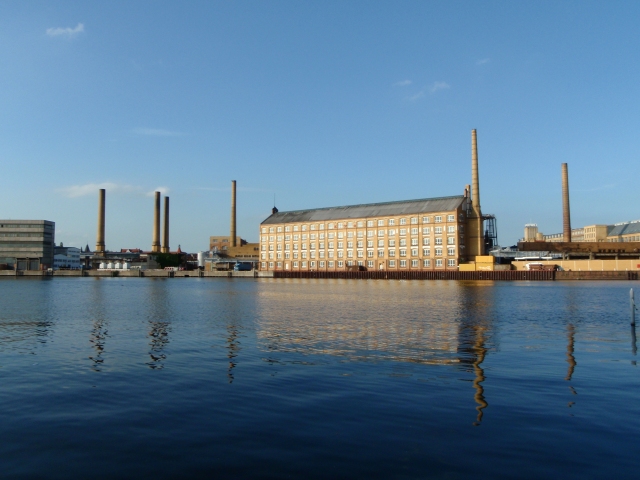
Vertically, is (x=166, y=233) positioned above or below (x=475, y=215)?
below

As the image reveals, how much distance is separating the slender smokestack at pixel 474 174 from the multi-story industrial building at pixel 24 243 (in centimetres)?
11664

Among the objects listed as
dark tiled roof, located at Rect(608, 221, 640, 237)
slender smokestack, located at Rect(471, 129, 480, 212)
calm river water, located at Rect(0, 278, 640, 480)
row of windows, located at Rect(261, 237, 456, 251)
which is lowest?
calm river water, located at Rect(0, 278, 640, 480)

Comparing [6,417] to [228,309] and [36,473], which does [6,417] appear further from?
[228,309]

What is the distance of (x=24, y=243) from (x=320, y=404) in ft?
530

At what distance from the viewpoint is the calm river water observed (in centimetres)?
880

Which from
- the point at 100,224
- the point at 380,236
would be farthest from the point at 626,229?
the point at 100,224

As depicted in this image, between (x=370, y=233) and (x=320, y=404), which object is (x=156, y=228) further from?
(x=320, y=404)

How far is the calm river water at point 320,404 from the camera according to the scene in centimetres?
880

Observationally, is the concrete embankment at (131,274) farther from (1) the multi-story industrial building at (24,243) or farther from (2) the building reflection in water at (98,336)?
(2) the building reflection in water at (98,336)

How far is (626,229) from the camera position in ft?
607

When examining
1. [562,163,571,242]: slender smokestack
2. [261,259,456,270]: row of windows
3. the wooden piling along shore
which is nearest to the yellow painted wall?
the wooden piling along shore

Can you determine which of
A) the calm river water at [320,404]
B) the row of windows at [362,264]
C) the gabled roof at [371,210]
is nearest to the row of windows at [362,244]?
the row of windows at [362,264]

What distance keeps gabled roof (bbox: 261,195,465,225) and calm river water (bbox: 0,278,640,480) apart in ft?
319

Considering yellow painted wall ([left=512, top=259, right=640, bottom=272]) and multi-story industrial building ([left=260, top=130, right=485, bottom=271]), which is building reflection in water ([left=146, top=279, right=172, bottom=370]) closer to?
multi-story industrial building ([left=260, top=130, right=485, bottom=271])
